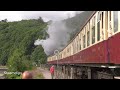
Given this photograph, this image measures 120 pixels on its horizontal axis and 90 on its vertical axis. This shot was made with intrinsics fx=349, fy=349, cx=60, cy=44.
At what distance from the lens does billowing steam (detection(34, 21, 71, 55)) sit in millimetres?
73512

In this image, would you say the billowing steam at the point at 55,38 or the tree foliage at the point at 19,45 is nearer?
the tree foliage at the point at 19,45

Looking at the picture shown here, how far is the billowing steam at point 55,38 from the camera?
73512 mm

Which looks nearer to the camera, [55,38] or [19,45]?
[19,45]

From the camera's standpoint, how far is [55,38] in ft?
289

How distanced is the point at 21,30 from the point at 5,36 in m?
14.6

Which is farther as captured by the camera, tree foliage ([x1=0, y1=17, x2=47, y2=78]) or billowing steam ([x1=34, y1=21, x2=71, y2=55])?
billowing steam ([x1=34, y1=21, x2=71, y2=55])
